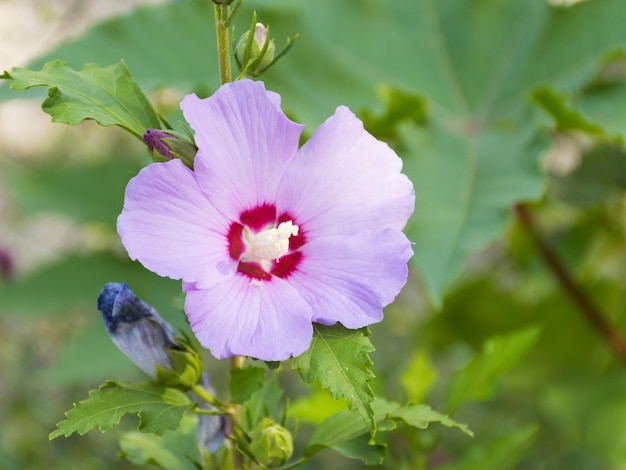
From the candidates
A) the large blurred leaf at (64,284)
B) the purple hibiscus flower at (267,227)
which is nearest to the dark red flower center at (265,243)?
the purple hibiscus flower at (267,227)

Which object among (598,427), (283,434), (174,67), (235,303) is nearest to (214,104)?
(235,303)

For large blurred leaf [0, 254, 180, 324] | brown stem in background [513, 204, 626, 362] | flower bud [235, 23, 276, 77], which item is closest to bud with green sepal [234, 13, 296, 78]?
flower bud [235, 23, 276, 77]

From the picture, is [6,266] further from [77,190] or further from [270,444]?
[270,444]

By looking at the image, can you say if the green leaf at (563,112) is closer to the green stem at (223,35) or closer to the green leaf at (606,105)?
the green leaf at (606,105)

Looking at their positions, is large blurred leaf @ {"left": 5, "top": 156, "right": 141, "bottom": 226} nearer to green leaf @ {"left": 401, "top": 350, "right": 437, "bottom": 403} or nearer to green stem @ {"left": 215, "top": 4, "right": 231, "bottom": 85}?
green leaf @ {"left": 401, "top": 350, "right": 437, "bottom": 403}

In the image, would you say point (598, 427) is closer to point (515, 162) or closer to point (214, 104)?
point (515, 162)
